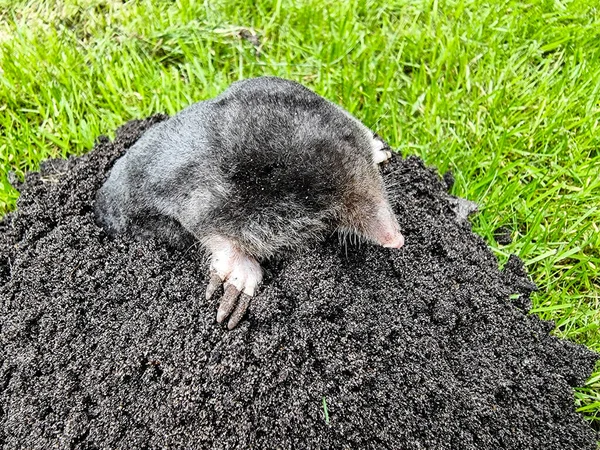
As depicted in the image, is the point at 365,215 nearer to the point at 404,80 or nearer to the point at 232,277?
the point at 232,277

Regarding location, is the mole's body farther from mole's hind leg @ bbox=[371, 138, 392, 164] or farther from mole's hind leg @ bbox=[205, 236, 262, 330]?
mole's hind leg @ bbox=[371, 138, 392, 164]

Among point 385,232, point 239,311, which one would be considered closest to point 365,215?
point 385,232

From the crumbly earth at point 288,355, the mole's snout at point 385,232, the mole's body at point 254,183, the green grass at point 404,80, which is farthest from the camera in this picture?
the green grass at point 404,80

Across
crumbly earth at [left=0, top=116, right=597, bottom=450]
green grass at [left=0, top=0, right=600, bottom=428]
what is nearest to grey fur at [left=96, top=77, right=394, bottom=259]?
crumbly earth at [left=0, top=116, right=597, bottom=450]

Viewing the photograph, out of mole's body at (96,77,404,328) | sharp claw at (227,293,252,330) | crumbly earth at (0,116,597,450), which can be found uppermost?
mole's body at (96,77,404,328)

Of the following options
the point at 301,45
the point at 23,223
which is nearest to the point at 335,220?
the point at 23,223

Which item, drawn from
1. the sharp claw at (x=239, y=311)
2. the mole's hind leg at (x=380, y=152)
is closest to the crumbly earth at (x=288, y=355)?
the sharp claw at (x=239, y=311)

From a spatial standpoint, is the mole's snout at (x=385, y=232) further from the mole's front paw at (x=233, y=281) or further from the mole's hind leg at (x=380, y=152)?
the mole's front paw at (x=233, y=281)
